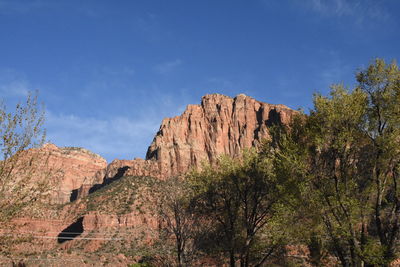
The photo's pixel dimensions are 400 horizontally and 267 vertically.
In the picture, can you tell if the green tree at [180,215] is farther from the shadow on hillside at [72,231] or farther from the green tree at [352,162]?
the shadow on hillside at [72,231]

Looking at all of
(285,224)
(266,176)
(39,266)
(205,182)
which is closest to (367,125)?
(285,224)

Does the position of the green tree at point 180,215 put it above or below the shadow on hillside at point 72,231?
below

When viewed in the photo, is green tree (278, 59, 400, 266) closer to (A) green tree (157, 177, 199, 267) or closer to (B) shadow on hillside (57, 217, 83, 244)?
(A) green tree (157, 177, 199, 267)

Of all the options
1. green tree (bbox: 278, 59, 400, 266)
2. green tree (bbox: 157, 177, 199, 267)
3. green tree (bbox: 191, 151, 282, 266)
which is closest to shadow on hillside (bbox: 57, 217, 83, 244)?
green tree (bbox: 157, 177, 199, 267)

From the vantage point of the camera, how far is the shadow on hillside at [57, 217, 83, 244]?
4769 inches

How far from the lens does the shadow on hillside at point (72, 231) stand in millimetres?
121125

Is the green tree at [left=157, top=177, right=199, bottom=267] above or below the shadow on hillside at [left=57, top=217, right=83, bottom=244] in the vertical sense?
below

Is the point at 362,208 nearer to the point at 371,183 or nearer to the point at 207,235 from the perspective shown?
the point at 371,183

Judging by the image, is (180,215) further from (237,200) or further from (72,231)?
(72,231)

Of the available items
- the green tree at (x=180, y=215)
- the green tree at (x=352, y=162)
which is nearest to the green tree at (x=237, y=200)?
the green tree at (x=180, y=215)

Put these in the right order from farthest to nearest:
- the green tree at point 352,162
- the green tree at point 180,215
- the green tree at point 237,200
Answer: the green tree at point 237,200 → the green tree at point 180,215 → the green tree at point 352,162

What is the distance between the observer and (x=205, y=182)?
32406 mm

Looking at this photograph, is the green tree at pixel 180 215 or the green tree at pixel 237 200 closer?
the green tree at pixel 180 215

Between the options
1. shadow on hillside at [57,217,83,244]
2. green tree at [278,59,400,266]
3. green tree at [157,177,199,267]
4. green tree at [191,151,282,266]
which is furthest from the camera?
shadow on hillside at [57,217,83,244]
